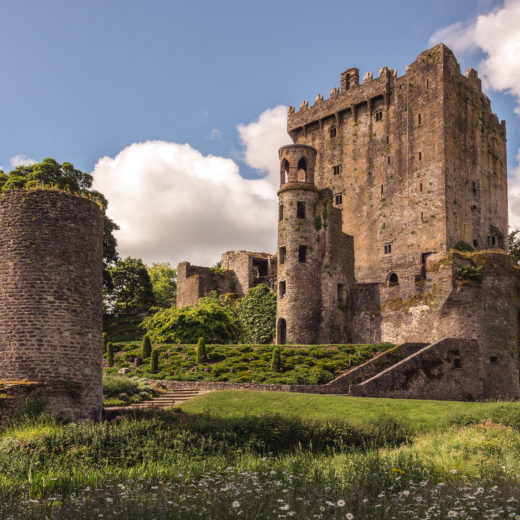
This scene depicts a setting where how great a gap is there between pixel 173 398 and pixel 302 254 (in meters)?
17.0

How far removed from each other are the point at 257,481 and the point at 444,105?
1709 inches

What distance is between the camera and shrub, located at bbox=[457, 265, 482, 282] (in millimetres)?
32344

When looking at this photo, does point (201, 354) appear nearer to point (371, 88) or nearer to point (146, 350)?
point (146, 350)

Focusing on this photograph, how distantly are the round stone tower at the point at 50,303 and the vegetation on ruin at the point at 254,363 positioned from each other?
466 inches

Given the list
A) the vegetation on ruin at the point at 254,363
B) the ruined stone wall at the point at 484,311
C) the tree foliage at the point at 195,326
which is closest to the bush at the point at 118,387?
the vegetation on ruin at the point at 254,363

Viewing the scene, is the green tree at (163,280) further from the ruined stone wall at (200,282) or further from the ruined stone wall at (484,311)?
the ruined stone wall at (484,311)

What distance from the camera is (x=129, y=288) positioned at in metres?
61.8

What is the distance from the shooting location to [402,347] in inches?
1200

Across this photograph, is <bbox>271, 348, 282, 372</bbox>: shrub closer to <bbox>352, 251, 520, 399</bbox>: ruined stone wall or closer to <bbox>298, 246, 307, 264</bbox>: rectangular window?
<bbox>352, 251, 520, 399</bbox>: ruined stone wall

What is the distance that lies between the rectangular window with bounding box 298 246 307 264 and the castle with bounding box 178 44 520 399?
2.7 inches

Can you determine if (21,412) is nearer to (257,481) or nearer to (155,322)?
(257,481)

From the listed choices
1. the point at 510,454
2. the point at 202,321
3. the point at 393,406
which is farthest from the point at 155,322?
the point at 510,454

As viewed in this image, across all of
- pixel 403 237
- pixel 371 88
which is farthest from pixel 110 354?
pixel 371 88

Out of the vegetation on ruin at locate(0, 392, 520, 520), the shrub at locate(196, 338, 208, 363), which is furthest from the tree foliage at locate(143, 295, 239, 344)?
the vegetation on ruin at locate(0, 392, 520, 520)
